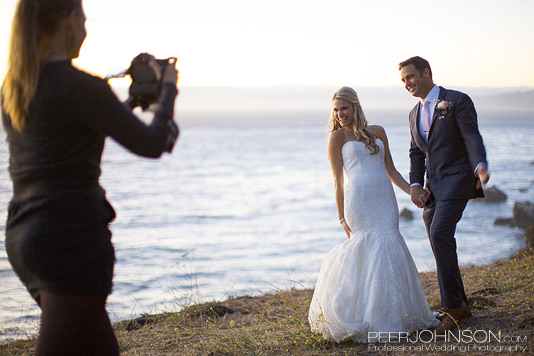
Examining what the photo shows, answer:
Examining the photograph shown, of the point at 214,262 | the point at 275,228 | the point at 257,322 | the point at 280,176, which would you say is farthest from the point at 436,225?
the point at 280,176

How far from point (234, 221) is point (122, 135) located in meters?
18.8

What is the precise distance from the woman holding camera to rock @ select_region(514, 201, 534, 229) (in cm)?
1700

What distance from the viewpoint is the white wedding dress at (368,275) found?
4.73 metres

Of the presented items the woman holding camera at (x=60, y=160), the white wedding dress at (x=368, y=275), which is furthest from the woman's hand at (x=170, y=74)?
the white wedding dress at (x=368, y=275)

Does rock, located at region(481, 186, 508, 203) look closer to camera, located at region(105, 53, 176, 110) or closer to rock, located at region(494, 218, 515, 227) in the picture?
rock, located at region(494, 218, 515, 227)

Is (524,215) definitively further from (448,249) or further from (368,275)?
(368,275)

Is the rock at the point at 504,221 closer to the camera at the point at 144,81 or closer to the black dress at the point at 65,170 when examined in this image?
the camera at the point at 144,81

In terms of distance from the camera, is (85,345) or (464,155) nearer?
(85,345)

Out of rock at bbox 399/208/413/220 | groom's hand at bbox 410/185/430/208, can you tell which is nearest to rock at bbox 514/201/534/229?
rock at bbox 399/208/413/220

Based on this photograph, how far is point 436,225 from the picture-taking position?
495cm

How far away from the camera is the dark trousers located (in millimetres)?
4898

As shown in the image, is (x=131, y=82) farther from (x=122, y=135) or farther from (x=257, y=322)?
(x=257, y=322)

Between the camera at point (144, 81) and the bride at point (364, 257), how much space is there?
3244 mm

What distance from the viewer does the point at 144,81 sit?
7.25 ft
